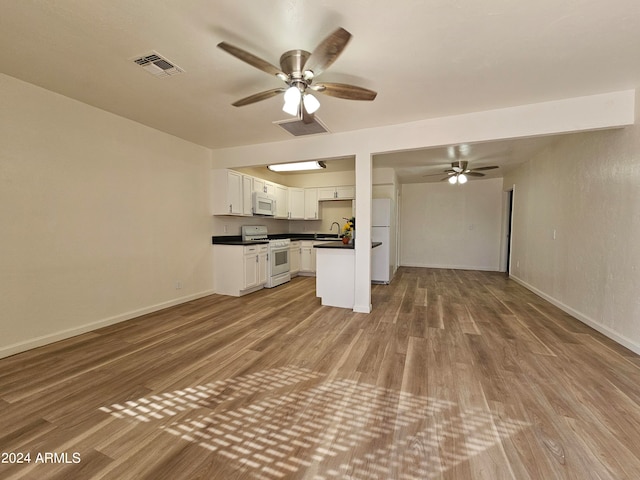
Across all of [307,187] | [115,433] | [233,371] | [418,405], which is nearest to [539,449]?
[418,405]

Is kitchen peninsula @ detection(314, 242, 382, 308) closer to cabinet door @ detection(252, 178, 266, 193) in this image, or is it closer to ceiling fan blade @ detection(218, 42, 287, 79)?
cabinet door @ detection(252, 178, 266, 193)

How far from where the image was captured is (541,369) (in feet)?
7.29

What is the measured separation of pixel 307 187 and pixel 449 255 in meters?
4.60

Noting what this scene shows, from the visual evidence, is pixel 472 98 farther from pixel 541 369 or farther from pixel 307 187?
pixel 307 187

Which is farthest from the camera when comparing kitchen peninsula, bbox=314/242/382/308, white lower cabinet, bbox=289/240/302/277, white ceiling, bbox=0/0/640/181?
white lower cabinet, bbox=289/240/302/277

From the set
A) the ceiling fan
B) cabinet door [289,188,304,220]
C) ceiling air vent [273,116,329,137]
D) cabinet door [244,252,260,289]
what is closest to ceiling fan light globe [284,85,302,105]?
the ceiling fan

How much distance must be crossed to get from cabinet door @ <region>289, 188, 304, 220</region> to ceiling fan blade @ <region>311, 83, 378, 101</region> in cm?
433

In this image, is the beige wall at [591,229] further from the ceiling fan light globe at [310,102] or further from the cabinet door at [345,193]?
the cabinet door at [345,193]

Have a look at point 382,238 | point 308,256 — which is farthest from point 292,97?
point 308,256

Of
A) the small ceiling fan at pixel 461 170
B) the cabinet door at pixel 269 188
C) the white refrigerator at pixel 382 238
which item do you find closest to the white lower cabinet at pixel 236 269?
the cabinet door at pixel 269 188

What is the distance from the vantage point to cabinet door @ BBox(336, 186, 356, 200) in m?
6.17

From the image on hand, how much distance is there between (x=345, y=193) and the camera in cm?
622

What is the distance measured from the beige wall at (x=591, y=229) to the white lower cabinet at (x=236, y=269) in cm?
484

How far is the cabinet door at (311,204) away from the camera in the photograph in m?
6.50
